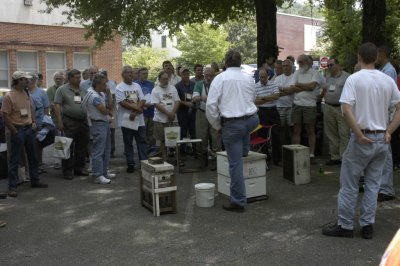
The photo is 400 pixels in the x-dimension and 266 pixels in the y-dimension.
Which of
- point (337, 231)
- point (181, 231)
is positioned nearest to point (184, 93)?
point (181, 231)

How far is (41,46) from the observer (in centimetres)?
2948

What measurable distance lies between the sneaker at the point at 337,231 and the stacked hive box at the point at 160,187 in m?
1.96

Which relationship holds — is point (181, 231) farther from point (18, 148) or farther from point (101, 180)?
point (18, 148)

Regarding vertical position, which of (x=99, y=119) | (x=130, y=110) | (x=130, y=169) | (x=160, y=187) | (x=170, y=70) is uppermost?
(x=170, y=70)

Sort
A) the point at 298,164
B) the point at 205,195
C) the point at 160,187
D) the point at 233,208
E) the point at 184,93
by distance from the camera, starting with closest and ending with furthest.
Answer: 1. the point at 160,187
2. the point at 233,208
3. the point at 205,195
4. the point at 298,164
5. the point at 184,93

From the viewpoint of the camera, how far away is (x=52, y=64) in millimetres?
30266

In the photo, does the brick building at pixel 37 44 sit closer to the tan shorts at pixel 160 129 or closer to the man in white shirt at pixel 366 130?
the tan shorts at pixel 160 129

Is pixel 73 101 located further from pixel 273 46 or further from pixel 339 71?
pixel 273 46

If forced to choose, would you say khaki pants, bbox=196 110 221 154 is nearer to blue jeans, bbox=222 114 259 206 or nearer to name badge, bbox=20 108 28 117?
blue jeans, bbox=222 114 259 206

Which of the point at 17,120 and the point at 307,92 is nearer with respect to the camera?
the point at 17,120

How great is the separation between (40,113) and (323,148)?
5806mm

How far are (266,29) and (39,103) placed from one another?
20.1 feet

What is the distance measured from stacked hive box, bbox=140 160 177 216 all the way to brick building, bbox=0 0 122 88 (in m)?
21.5

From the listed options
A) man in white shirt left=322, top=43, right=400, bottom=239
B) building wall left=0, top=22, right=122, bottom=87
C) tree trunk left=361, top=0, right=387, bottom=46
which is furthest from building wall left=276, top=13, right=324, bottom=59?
man in white shirt left=322, top=43, right=400, bottom=239
